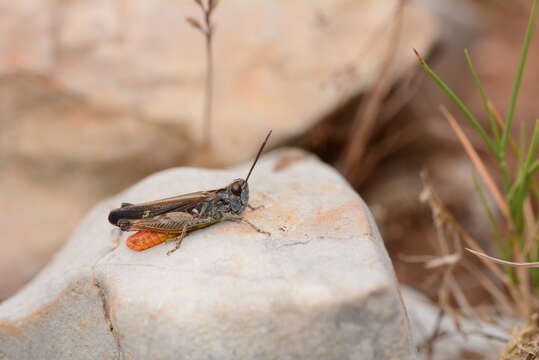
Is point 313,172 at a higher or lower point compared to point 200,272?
higher

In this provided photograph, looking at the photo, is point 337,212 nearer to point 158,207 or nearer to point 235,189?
point 235,189

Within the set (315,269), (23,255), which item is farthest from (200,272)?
(23,255)

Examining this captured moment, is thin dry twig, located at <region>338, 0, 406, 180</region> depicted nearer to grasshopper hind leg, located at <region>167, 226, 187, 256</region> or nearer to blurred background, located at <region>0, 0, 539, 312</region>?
blurred background, located at <region>0, 0, 539, 312</region>

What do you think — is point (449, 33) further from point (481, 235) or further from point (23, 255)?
point (23, 255)

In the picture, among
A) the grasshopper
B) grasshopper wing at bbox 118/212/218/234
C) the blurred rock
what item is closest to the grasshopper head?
the grasshopper

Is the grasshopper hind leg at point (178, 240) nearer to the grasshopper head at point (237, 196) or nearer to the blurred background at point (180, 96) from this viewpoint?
the grasshopper head at point (237, 196)

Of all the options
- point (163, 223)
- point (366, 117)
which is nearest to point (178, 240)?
point (163, 223)

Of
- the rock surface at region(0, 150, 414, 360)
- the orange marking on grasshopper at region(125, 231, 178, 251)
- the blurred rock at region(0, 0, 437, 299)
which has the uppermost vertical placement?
the blurred rock at region(0, 0, 437, 299)
